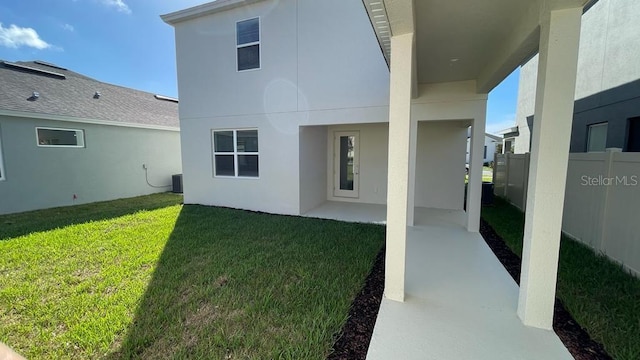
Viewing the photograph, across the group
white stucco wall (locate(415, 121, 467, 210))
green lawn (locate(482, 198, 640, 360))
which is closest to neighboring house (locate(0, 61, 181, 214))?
white stucco wall (locate(415, 121, 467, 210))

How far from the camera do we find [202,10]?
784 centimetres

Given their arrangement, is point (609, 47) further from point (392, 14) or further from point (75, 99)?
point (75, 99)

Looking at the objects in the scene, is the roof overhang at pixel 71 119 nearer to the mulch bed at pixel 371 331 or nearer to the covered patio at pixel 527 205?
the covered patio at pixel 527 205

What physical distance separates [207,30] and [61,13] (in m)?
10.1

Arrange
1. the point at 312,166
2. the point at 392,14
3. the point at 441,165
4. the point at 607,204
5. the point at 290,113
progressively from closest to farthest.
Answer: the point at 392,14 → the point at 607,204 → the point at 290,113 → the point at 441,165 → the point at 312,166

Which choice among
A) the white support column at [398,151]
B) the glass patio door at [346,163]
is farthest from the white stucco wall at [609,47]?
the white support column at [398,151]

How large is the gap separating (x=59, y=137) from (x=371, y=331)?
11.9 metres

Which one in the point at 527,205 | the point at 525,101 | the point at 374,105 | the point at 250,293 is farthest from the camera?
the point at 525,101

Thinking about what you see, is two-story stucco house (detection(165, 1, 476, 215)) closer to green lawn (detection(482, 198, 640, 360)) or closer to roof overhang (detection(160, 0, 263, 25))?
roof overhang (detection(160, 0, 263, 25))

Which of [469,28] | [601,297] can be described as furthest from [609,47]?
[601,297]

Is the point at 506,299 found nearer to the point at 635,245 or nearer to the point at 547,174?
the point at 547,174

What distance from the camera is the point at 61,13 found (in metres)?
12.3

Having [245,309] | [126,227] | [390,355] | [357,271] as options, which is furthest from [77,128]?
[390,355]

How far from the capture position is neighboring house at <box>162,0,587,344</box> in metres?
2.52
